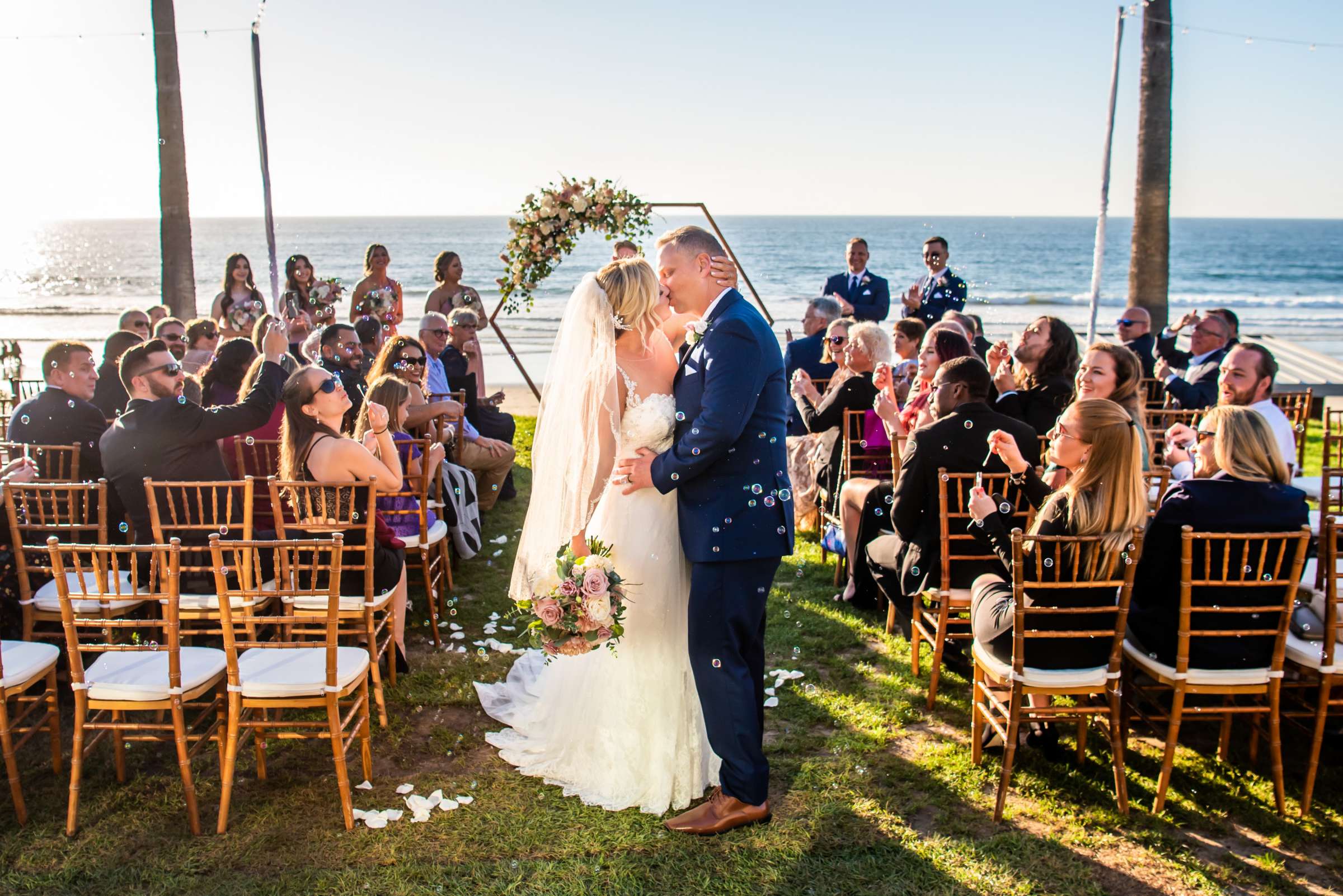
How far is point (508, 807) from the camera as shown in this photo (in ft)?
12.3

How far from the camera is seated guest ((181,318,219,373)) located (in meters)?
6.77

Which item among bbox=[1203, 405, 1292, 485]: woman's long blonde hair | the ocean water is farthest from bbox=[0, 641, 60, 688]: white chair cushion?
the ocean water

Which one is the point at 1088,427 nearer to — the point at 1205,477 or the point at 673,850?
the point at 1205,477

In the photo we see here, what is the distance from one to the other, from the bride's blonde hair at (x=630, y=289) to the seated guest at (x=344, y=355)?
3415mm

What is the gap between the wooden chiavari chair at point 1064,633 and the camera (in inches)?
139

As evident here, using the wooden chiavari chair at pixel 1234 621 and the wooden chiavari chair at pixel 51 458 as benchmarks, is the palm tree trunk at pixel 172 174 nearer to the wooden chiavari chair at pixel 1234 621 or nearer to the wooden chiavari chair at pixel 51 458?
the wooden chiavari chair at pixel 51 458

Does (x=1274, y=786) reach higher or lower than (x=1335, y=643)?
lower

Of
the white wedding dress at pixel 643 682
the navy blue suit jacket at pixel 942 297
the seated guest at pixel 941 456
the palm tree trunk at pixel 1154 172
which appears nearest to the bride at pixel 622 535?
the white wedding dress at pixel 643 682

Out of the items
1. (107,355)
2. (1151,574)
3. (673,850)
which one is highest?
(107,355)

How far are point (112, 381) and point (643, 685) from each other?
4.57 metres

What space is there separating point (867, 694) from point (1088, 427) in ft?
6.11

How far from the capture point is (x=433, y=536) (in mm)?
5559

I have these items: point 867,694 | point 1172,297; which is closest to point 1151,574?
point 867,694

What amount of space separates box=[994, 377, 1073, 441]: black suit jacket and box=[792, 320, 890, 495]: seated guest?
859mm
